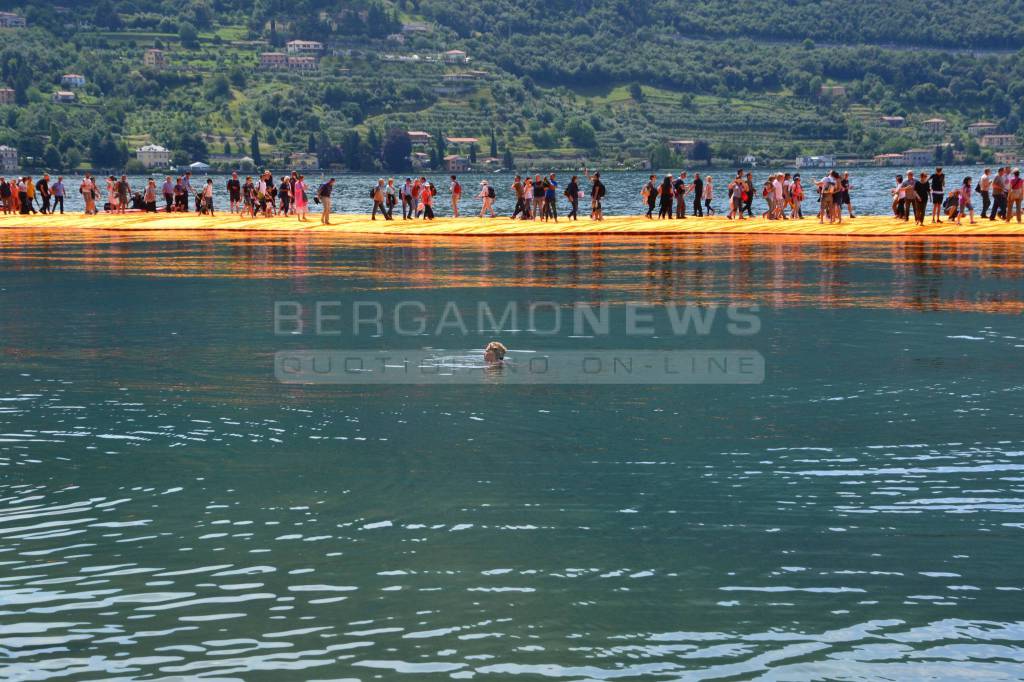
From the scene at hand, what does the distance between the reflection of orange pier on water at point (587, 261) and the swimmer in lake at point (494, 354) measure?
962cm

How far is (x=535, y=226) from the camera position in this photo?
63219 millimetres

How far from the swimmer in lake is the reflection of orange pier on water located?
379 inches

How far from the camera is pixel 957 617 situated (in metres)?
12.6

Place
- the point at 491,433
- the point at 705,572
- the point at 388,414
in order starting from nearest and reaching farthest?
the point at 705,572
the point at 491,433
the point at 388,414

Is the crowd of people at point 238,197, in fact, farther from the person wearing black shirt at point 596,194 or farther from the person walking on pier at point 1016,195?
the person walking on pier at point 1016,195

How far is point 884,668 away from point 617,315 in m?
21.5

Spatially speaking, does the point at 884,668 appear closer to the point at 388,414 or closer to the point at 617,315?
the point at 388,414

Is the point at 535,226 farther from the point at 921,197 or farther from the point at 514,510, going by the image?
the point at 514,510

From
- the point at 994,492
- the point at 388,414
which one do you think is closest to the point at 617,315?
the point at 388,414

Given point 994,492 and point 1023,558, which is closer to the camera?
point 1023,558

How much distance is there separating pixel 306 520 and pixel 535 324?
16.1 metres

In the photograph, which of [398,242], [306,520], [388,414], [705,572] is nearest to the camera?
[705,572]

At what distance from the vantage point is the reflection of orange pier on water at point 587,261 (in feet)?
122

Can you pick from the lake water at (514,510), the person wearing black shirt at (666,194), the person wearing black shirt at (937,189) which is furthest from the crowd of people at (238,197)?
the lake water at (514,510)
